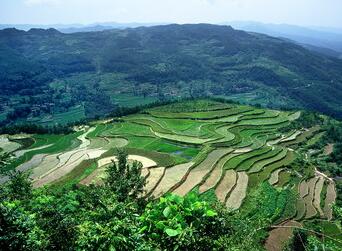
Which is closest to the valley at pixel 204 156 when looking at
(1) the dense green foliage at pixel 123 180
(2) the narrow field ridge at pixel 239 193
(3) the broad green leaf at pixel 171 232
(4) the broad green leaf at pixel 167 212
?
(2) the narrow field ridge at pixel 239 193

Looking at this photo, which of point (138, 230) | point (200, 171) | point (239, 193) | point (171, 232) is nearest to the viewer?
point (171, 232)

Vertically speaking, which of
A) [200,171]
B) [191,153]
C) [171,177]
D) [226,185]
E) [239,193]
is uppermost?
[239,193]

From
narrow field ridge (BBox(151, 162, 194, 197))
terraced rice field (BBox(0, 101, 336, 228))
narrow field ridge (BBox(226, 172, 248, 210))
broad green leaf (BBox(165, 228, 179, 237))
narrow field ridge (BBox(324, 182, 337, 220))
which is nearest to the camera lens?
broad green leaf (BBox(165, 228, 179, 237))

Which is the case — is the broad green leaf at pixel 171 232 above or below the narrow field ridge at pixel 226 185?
above

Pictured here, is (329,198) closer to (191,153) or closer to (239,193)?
(239,193)

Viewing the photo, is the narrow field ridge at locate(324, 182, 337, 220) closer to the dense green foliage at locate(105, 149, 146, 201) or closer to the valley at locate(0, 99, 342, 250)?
the valley at locate(0, 99, 342, 250)

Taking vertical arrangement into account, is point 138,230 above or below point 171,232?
below

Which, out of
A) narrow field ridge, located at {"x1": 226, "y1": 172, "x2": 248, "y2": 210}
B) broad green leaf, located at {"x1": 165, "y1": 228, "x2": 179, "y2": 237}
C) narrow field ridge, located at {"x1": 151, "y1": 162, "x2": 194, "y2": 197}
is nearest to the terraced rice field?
narrow field ridge, located at {"x1": 226, "y1": 172, "x2": 248, "y2": 210}

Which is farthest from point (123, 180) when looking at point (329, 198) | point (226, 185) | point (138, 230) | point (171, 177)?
point (329, 198)

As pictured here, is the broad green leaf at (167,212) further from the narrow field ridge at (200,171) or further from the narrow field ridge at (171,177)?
the narrow field ridge at (200,171)
